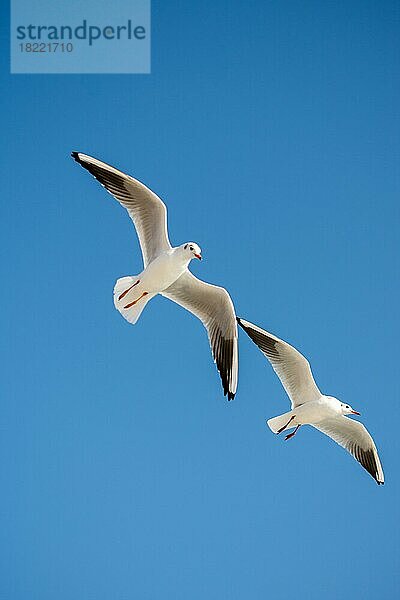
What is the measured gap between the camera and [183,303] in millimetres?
5219

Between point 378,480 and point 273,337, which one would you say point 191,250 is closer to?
point 273,337

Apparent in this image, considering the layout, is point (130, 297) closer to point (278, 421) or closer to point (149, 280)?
point (149, 280)

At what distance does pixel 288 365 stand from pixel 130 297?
984mm

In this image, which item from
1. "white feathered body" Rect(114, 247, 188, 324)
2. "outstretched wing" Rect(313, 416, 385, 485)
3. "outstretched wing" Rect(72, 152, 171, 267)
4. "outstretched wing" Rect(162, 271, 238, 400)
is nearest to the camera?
"outstretched wing" Rect(72, 152, 171, 267)

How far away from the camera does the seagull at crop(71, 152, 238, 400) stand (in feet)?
15.8

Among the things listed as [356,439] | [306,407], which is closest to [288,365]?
[306,407]

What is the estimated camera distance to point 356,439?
5.99 meters

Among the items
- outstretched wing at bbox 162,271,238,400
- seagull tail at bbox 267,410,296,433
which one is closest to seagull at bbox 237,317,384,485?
seagull tail at bbox 267,410,296,433

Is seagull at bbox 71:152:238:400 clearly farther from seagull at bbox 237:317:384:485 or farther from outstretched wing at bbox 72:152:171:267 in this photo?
seagull at bbox 237:317:384:485

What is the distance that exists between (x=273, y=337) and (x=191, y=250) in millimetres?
800

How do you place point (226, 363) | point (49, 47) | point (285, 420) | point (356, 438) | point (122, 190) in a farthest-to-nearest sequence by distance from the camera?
point (49, 47) < point (356, 438) < point (285, 420) < point (226, 363) < point (122, 190)

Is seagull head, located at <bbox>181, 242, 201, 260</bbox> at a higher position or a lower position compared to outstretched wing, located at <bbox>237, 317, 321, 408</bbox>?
higher

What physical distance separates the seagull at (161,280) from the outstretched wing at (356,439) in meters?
0.94

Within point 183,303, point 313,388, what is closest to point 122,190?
point 183,303
